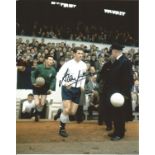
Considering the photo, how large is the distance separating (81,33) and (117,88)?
0.79m

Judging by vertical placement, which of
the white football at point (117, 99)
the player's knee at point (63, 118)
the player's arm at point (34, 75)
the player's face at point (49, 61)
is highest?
the player's face at point (49, 61)

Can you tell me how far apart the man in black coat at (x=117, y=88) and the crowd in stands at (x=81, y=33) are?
122 millimetres

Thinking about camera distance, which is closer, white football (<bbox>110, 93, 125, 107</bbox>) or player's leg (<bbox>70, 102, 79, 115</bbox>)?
white football (<bbox>110, 93, 125, 107</bbox>)

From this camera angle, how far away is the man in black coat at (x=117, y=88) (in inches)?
237

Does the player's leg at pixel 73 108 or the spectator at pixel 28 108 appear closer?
the spectator at pixel 28 108

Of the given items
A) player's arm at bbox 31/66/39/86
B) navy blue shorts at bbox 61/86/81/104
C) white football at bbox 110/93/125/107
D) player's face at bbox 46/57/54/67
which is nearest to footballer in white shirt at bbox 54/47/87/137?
navy blue shorts at bbox 61/86/81/104

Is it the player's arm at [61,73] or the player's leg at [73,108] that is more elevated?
the player's arm at [61,73]

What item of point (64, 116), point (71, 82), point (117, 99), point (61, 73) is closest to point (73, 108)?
point (64, 116)

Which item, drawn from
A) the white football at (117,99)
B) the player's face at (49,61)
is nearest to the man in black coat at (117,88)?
A: the white football at (117,99)

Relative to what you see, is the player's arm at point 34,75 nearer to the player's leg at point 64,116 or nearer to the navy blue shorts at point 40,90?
the navy blue shorts at point 40,90

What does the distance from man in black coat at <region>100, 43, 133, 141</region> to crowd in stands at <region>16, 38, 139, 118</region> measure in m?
0.07

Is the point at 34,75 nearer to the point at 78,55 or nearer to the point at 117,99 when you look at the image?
the point at 78,55

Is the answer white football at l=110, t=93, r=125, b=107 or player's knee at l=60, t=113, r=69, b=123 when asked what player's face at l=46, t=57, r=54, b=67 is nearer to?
player's knee at l=60, t=113, r=69, b=123

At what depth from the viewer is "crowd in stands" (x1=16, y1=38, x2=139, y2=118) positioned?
5.94 m
